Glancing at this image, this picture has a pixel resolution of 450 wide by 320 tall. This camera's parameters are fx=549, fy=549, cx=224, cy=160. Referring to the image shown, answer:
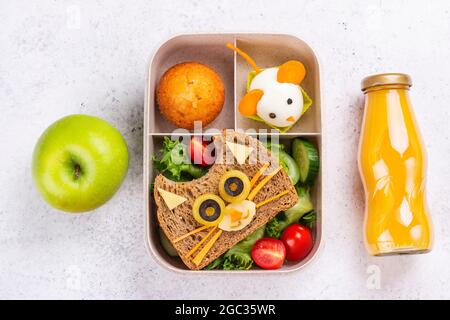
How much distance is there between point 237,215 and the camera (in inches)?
54.3

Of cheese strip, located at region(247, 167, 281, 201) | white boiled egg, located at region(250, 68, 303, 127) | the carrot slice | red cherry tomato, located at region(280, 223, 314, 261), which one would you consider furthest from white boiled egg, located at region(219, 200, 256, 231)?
the carrot slice

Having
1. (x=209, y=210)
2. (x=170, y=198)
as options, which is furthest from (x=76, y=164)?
(x=209, y=210)

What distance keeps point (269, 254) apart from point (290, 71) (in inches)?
18.7

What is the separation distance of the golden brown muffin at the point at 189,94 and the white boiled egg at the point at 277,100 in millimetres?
115

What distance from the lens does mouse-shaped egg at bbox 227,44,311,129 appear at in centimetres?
142

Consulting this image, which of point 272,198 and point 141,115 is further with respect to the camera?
point 141,115

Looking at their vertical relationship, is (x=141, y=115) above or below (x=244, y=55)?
below

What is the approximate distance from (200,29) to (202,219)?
0.56 m

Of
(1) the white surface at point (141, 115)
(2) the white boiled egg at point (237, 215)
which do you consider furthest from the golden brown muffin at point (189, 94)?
(2) the white boiled egg at point (237, 215)

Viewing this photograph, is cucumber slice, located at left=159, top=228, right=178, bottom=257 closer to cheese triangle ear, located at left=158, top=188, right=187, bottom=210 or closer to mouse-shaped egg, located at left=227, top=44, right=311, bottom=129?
cheese triangle ear, located at left=158, top=188, right=187, bottom=210

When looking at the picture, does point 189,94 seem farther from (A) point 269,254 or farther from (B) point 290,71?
(A) point 269,254

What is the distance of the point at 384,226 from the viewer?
4.68 ft

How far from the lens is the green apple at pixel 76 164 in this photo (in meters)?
1.36

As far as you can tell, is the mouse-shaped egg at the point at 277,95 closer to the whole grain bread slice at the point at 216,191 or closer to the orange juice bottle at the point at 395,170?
the whole grain bread slice at the point at 216,191
